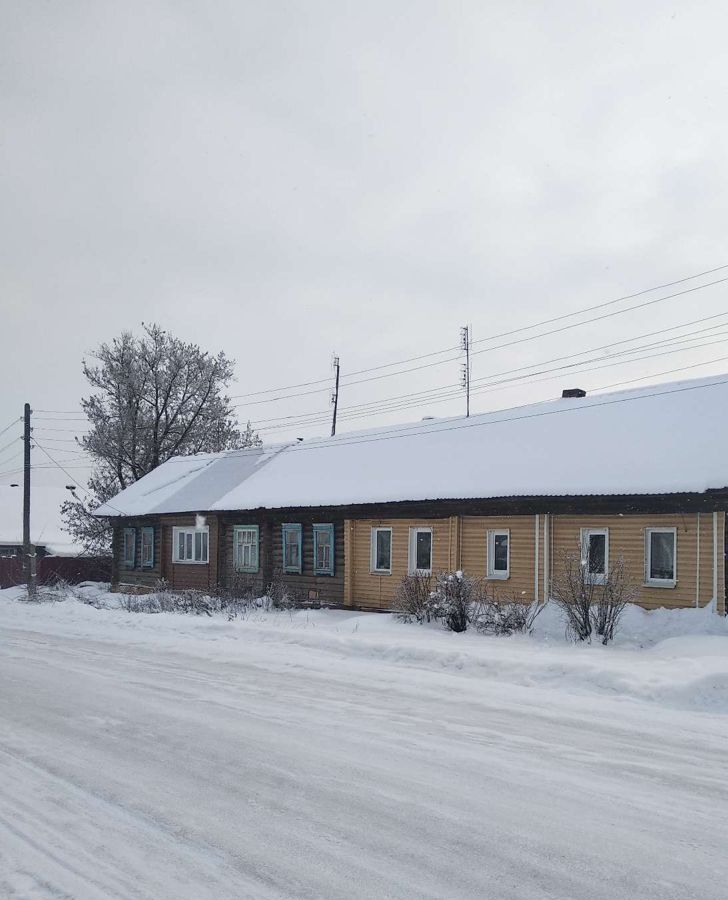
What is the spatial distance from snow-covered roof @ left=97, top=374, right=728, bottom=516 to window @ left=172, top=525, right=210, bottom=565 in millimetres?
1126

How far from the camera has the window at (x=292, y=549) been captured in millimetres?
27969

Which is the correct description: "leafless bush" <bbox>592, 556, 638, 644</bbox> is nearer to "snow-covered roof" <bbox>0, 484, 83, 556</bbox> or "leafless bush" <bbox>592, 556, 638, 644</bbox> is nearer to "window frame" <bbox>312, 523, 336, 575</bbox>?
"window frame" <bbox>312, 523, 336, 575</bbox>

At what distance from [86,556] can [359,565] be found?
28.9 m

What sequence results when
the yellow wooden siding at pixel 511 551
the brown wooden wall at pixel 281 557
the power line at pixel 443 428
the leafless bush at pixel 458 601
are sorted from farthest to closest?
1. the brown wooden wall at pixel 281 557
2. the power line at pixel 443 428
3. the yellow wooden siding at pixel 511 551
4. the leafless bush at pixel 458 601

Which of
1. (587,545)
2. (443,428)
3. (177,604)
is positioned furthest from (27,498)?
(587,545)

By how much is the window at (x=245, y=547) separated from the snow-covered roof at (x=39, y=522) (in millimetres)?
27519

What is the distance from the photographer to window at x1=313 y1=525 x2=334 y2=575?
26.7 m

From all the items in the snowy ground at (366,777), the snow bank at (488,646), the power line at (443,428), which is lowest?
the snow bank at (488,646)

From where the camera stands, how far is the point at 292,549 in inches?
1118

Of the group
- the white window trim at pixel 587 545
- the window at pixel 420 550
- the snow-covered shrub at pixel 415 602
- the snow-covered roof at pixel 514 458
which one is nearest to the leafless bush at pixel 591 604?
the white window trim at pixel 587 545

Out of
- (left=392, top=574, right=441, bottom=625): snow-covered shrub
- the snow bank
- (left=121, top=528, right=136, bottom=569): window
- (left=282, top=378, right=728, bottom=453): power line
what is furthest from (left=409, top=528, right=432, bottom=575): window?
(left=121, top=528, right=136, bottom=569): window

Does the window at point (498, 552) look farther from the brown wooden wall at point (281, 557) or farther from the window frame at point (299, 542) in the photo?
the window frame at point (299, 542)

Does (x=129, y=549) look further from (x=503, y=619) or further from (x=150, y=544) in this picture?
(x=503, y=619)

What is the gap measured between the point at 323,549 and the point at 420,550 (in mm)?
4129
